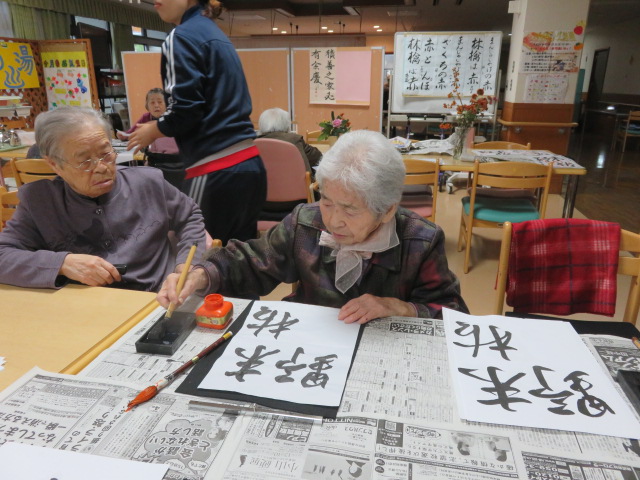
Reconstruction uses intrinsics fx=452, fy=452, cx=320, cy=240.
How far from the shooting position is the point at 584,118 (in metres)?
11.5

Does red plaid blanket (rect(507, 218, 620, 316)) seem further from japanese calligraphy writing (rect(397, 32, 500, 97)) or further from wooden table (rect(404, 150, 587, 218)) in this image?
japanese calligraphy writing (rect(397, 32, 500, 97))

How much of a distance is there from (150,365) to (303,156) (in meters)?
2.07

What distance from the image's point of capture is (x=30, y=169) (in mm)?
2627

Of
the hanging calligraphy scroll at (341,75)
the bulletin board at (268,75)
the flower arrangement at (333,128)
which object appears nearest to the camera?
the flower arrangement at (333,128)

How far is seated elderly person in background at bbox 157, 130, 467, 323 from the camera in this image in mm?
1046

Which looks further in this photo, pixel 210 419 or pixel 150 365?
pixel 150 365

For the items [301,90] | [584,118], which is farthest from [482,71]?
[584,118]

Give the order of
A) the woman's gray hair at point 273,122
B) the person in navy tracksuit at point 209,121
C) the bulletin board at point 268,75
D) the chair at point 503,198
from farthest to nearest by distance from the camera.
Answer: the bulletin board at point 268,75 → the woman's gray hair at point 273,122 → the chair at point 503,198 → the person in navy tracksuit at point 209,121

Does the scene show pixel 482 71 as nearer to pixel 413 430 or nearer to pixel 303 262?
pixel 303 262

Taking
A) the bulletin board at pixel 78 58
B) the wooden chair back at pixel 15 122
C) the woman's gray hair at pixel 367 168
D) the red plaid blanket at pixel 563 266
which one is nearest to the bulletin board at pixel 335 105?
the bulletin board at pixel 78 58

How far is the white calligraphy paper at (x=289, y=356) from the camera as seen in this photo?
31.5 inches

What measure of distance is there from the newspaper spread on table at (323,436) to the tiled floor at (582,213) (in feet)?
6.01

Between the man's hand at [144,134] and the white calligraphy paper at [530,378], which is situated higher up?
the man's hand at [144,134]

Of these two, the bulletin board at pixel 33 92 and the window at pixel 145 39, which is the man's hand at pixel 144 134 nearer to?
the bulletin board at pixel 33 92
